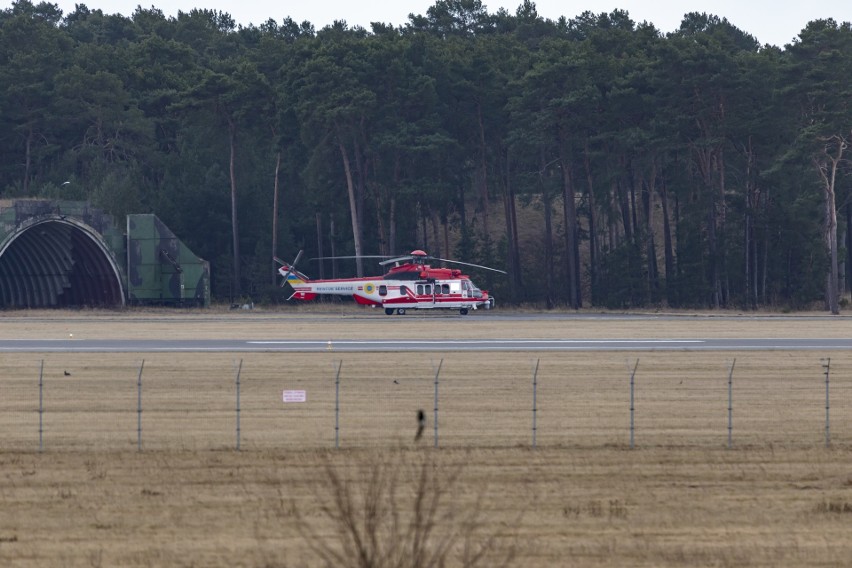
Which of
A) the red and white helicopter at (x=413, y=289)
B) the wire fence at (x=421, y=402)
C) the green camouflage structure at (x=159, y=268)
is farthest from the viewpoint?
the green camouflage structure at (x=159, y=268)

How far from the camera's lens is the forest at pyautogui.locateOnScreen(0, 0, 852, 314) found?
3647 inches

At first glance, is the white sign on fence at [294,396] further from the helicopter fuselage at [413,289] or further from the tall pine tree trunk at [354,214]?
the tall pine tree trunk at [354,214]

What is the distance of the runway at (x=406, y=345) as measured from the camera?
50625 mm

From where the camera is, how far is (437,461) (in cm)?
2547

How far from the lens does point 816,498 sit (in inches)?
878

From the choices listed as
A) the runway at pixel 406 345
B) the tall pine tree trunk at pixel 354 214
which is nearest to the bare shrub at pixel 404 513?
the runway at pixel 406 345

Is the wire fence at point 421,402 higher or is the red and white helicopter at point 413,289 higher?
the red and white helicopter at point 413,289

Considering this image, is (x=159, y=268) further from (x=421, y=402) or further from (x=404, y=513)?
(x=404, y=513)

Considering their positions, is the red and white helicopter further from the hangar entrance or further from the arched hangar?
the hangar entrance

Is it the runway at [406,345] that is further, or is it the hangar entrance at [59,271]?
the hangar entrance at [59,271]

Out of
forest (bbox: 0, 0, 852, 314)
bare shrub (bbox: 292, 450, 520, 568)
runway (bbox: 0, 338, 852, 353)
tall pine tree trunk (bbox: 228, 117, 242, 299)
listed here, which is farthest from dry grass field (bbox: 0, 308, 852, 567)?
tall pine tree trunk (bbox: 228, 117, 242, 299)

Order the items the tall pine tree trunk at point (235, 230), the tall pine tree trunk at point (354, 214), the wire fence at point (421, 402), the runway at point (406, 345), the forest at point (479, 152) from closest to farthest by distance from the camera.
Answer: the wire fence at point (421, 402) < the runway at point (406, 345) < the forest at point (479, 152) < the tall pine tree trunk at point (354, 214) < the tall pine tree trunk at point (235, 230)

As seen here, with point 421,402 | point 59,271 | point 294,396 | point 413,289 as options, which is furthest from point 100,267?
point 294,396

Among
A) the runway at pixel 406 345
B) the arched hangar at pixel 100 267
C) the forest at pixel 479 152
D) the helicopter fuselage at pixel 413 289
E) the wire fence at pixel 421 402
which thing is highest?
the forest at pixel 479 152
